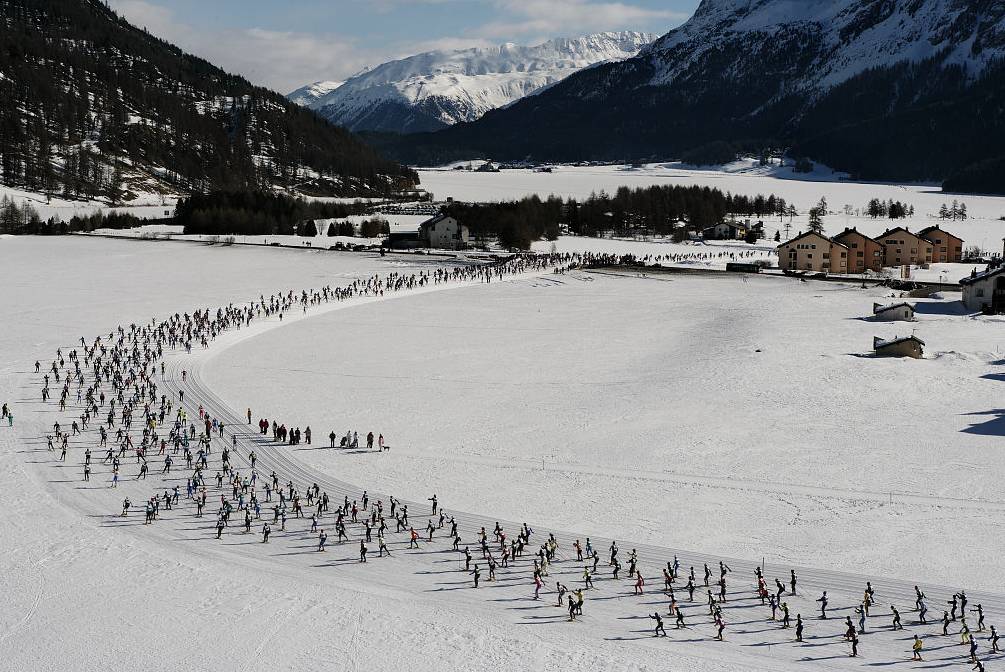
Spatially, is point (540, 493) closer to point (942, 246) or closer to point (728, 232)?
point (942, 246)

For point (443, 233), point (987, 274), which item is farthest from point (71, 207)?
point (987, 274)

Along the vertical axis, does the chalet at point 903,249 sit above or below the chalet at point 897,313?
above

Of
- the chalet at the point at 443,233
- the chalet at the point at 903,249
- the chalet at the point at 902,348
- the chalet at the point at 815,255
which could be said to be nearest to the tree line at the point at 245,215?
the chalet at the point at 443,233

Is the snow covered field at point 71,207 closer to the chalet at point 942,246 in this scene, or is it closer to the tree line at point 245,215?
the tree line at point 245,215

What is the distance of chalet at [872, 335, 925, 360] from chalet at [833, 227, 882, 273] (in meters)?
43.5

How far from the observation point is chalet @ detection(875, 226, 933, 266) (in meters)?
89.2

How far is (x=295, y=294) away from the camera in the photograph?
72500 mm

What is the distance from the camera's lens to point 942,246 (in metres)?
91.0

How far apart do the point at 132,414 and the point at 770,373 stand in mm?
27550

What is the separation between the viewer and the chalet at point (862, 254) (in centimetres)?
8825

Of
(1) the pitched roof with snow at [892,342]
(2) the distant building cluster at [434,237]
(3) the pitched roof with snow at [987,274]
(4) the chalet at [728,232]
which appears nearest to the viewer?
(1) the pitched roof with snow at [892,342]

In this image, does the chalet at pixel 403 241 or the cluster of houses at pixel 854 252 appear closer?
the cluster of houses at pixel 854 252

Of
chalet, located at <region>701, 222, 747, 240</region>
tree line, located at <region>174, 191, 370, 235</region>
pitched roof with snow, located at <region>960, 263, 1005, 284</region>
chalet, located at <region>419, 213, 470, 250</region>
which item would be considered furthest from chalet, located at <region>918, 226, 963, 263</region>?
tree line, located at <region>174, 191, 370, 235</region>

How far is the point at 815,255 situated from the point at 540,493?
68.0 metres
